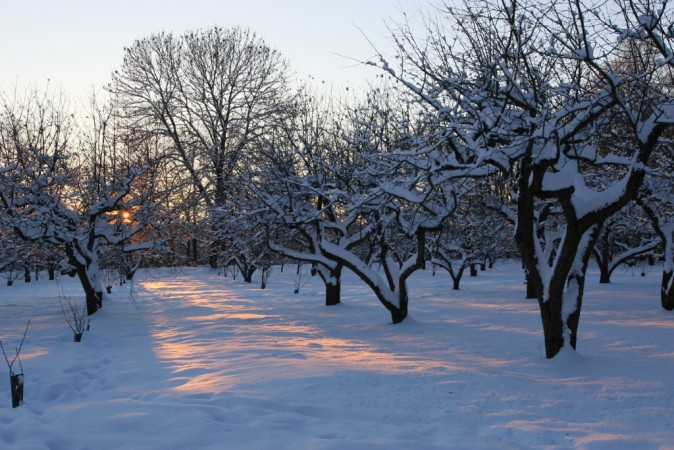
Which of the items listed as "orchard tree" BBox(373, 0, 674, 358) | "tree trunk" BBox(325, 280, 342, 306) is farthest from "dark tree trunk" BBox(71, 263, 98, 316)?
"orchard tree" BBox(373, 0, 674, 358)

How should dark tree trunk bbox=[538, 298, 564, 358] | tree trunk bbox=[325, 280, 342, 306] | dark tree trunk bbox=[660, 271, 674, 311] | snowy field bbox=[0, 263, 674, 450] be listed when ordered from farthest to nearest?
tree trunk bbox=[325, 280, 342, 306] → dark tree trunk bbox=[660, 271, 674, 311] → dark tree trunk bbox=[538, 298, 564, 358] → snowy field bbox=[0, 263, 674, 450]

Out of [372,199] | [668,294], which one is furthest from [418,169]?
[668,294]

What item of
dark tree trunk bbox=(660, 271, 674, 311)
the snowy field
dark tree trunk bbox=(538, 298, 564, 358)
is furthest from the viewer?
dark tree trunk bbox=(660, 271, 674, 311)

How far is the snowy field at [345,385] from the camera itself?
4.55 meters

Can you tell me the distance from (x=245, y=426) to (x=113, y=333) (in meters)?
7.46

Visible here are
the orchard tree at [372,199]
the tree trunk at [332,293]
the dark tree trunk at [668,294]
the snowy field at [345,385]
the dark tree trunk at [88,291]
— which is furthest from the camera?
the tree trunk at [332,293]

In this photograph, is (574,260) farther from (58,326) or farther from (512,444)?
(58,326)

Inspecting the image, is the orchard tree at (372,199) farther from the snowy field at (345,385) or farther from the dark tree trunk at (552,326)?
the dark tree trunk at (552,326)

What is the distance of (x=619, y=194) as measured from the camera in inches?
251

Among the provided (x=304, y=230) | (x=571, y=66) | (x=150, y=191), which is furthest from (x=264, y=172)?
(x=571, y=66)

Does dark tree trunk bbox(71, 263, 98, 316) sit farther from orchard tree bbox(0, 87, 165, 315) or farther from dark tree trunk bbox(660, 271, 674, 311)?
dark tree trunk bbox(660, 271, 674, 311)

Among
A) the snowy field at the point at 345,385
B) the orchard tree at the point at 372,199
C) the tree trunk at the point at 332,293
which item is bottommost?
the snowy field at the point at 345,385

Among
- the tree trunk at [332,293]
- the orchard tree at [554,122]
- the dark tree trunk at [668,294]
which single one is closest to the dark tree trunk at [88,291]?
the tree trunk at [332,293]

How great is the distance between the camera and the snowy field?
4.55 m
